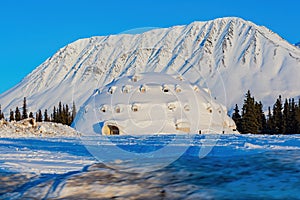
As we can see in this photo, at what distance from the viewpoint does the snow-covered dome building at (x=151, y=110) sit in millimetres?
42916

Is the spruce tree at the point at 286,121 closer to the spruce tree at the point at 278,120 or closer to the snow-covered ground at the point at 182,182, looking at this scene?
the spruce tree at the point at 278,120

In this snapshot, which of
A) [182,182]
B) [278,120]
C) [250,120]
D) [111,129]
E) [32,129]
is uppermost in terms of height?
[278,120]

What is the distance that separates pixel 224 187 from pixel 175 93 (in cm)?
4715

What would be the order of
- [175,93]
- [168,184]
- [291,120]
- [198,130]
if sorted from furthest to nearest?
[291,120] → [175,93] → [198,130] → [168,184]

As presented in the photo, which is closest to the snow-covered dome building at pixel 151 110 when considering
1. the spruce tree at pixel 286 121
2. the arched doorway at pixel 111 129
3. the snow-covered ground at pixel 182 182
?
the arched doorway at pixel 111 129

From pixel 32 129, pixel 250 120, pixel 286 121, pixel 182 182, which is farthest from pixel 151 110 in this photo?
pixel 182 182

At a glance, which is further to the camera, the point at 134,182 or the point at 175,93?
the point at 175,93

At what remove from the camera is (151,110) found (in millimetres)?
44406

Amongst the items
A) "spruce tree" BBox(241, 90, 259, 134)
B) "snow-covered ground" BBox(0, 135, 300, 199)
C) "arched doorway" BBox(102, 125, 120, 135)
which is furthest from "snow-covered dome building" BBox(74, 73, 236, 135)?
"snow-covered ground" BBox(0, 135, 300, 199)

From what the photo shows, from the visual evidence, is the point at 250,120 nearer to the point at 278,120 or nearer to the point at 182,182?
the point at 278,120

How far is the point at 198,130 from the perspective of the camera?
1682 inches

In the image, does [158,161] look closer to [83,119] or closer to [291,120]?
[83,119]

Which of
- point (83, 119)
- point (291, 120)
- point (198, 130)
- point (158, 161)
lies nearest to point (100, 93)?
point (83, 119)

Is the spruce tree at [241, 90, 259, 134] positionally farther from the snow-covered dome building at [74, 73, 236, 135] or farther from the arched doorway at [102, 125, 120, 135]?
the arched doorway at [102, 125, 120, 135]
